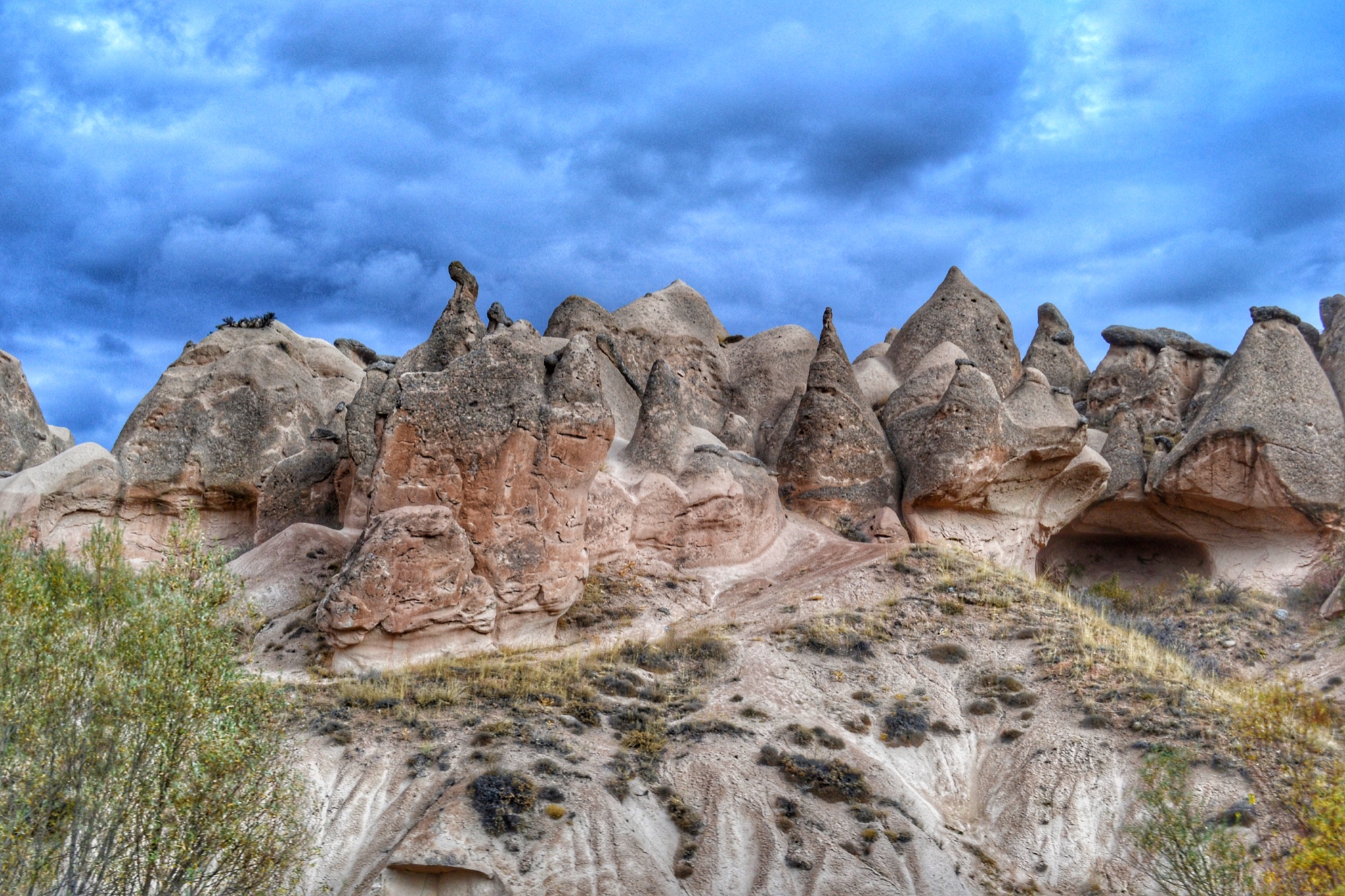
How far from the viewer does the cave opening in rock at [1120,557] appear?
28.0m

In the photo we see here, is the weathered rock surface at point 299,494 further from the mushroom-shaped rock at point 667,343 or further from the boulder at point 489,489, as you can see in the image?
the mushroom-shaped rock at point 667,343

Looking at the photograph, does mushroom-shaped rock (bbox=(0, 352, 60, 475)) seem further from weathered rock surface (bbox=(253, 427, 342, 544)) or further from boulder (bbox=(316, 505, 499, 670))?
boulder (bbox=(316, 505, 499, 670))

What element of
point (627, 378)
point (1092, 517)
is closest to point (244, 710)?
point (627, 378)

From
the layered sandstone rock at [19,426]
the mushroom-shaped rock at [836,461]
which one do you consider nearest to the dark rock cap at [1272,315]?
the mushroom-shaped rock at [836,461]

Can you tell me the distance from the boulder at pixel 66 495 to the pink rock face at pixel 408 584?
11124 millimetres

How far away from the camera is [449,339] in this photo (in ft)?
74.5

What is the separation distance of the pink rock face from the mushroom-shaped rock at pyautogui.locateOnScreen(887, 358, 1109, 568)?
440 inches

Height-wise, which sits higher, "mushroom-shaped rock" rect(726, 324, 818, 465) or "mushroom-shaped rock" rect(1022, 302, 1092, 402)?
"mushroom-shaped rock" rect(1022, 302, 1092, 402)

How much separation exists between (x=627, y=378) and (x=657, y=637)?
905 cm

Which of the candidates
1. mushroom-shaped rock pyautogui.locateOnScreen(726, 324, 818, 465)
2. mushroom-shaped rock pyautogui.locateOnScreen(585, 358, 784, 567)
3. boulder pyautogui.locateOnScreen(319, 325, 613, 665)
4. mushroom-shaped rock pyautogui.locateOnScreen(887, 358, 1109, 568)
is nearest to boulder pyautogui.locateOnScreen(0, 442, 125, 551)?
boulder pyautogui.locateOnScreen(319, 325, 613, 665)

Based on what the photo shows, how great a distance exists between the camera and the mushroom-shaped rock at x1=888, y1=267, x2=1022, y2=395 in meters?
31.0

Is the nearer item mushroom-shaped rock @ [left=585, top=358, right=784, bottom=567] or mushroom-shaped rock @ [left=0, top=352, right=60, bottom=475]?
mushroom-shaped rock @ [left=585, top=358, right=784, bottom=567]

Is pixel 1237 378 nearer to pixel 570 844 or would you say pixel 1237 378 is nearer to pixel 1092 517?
pixel 1092 517

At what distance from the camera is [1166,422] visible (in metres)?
31.4
